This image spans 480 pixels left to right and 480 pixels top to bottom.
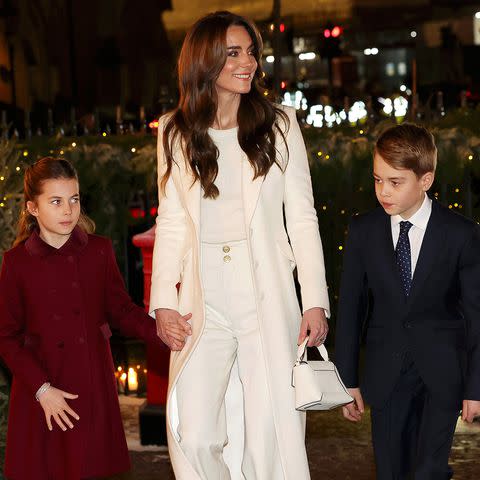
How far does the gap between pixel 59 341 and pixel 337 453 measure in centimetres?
256

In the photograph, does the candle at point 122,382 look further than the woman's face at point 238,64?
Yes

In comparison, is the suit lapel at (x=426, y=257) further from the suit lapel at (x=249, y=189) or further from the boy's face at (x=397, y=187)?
the suit lapel at (x=249, y=189)

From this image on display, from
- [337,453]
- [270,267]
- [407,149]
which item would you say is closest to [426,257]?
[407,149]

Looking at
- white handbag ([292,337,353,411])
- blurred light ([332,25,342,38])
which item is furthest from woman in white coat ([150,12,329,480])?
blurred light ([332,25,342,38])

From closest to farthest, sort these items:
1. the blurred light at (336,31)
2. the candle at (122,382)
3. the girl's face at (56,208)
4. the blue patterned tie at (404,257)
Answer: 1. the blue patterned tie at (404,257)
2. the girl's face at (56,208)
3. the candle at (122,382)
4. the blurred light at (336,31)

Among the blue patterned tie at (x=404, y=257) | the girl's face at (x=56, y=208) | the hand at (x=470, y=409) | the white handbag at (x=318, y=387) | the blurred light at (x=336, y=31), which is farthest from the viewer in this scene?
the blurred light at (x=336, y=31)

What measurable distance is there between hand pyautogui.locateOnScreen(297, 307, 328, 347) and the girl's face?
0.99 metres

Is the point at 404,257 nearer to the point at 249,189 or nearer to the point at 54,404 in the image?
the point at 249,189

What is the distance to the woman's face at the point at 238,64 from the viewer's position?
5.08 m

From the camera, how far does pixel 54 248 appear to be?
522cm

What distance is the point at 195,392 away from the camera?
5039 mm

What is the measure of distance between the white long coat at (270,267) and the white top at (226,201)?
46mm

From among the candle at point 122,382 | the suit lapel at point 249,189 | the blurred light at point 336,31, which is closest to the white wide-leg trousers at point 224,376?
the suit lapel at point 249,189

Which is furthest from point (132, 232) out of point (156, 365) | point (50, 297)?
point (50, 297)
